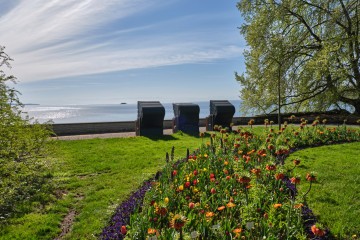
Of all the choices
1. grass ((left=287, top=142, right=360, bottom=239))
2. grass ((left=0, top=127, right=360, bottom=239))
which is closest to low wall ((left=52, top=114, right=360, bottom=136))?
grass ((left=0, top=127, right=360, bottom=239))

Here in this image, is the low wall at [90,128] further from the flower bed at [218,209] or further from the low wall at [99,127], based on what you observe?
the flower bed at [218,209]

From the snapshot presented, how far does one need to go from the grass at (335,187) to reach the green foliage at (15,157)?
5.45m

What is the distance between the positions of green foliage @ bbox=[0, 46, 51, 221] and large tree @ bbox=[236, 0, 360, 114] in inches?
635

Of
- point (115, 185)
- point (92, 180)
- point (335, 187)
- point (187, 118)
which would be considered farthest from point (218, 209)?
point (187, 118)

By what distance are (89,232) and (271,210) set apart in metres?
2.83

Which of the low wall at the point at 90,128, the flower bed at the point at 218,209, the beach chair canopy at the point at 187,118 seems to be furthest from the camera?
the low wall at the point at 90,128

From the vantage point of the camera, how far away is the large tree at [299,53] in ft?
65.0

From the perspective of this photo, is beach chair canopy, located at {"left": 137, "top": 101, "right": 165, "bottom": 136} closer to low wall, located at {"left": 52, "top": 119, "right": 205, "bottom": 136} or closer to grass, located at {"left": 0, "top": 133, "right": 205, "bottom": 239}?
grass, located at {"left": 0, "top": 133, "right": 205, "bottom": 239}

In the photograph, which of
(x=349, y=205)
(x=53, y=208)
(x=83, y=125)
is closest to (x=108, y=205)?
(x=53, y=208)

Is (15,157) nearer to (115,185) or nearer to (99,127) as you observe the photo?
(115,185)

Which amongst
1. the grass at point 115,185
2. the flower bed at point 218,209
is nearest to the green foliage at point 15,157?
the grass at point 115,185

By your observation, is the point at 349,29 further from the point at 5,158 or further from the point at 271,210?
the point at 5,158

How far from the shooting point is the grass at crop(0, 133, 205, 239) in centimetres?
546

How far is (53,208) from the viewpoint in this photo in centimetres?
637
